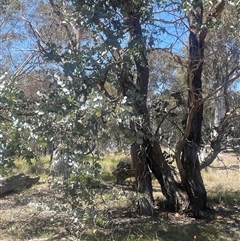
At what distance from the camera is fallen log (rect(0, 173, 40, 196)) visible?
10961mm

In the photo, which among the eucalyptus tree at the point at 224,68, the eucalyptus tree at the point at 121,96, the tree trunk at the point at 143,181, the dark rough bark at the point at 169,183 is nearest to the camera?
the eucalyptus tree at the point at 121,96

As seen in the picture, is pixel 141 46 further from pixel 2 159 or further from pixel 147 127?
pixel 2 159

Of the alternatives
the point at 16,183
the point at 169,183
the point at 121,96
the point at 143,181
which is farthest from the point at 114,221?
the point at 16,183

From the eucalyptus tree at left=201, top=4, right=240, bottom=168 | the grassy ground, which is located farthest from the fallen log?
the eucalyptus tree at left=201, top=4, right=240, bottom=168

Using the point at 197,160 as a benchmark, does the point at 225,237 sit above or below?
below

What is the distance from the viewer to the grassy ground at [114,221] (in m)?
5.47

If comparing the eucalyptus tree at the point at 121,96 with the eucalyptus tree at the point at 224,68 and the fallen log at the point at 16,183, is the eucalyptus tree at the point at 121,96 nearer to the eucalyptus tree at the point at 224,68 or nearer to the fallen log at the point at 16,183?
the eucalyptus tree at the point at 224,68

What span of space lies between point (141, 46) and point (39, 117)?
1679 mm

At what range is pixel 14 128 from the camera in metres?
4.31

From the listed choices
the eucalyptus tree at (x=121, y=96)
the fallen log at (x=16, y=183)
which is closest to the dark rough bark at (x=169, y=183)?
the eucalyptus tree at (x=121, y=96)

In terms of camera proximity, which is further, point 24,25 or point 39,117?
point 24,25

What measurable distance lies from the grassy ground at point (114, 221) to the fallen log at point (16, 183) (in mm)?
1232

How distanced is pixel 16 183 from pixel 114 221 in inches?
187

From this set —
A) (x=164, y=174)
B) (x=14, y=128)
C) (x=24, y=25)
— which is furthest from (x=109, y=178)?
(x=14, y=128)
